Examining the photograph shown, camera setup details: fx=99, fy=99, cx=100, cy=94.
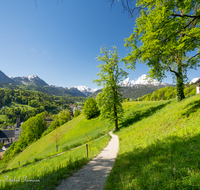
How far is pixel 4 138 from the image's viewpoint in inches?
4380

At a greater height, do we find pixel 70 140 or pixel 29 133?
pixel 70 140

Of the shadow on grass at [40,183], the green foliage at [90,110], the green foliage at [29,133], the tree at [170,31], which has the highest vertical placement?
the tree at [170,31]

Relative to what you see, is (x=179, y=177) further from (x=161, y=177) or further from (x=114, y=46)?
(x=114, y=46)

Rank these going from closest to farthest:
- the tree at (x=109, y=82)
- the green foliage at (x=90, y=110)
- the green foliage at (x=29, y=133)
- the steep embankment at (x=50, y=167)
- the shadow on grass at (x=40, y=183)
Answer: the shadow on grass at (x=40, y=183) → the steep embankment at (x=50, y=167) → the tree at (x=109, y=82) → the green foliage at (x=90, y=110) → the green foliage at (x=29, y=133)

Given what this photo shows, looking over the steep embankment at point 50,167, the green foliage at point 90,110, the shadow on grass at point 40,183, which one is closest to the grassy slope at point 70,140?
the steep embankment at point 50,167

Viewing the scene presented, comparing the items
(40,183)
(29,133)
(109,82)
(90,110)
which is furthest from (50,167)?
(29,133)

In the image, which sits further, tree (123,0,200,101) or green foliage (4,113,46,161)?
green foliage (4,113,46,161)

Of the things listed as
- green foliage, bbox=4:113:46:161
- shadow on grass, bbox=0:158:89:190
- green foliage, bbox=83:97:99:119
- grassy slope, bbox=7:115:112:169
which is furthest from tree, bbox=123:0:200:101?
green foliage, bbox=4:113:46:161

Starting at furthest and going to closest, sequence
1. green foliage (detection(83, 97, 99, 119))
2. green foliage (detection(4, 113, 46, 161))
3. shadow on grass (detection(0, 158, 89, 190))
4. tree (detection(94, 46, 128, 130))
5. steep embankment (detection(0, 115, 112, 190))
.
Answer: green foliage (detection(4, 113, 46, 161)) < green foliage (detection(83, 97, 99, 119)) < tree (detection(94, 46, 128, 130)) < steep embankment (detection(0, 115, 112, 190)) < shadow on grass (detection(0, 158, 89, 190))

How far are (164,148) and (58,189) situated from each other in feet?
19.9

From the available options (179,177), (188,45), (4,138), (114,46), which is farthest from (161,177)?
(4,138)

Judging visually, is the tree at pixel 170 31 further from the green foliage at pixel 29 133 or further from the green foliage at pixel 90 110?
the green foliage at pixel 29 133

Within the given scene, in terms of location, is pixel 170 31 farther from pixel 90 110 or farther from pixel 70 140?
pixel 90 110

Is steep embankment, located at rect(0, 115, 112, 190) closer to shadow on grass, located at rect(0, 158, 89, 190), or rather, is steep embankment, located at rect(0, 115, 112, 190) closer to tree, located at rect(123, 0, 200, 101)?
shadow on grass, located at rect(0, 158, 89, 190)
